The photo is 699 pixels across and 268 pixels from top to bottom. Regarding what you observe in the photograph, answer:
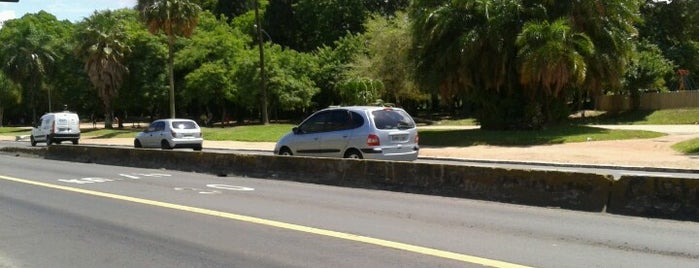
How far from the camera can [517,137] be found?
30359 millimetres

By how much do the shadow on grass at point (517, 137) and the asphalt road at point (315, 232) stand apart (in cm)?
1774

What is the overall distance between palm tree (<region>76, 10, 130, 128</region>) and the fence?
39722 mm

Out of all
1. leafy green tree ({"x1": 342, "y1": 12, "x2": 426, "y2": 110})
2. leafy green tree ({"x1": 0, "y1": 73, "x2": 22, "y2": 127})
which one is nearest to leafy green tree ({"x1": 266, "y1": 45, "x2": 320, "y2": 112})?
leafy green tree ({"x1": 342, "y1": 12, "x2": 426, "y2": 110})

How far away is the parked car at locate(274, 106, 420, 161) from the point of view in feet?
53.9

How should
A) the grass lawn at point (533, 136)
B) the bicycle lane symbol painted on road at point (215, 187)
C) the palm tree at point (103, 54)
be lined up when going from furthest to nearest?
the palm tree at point (103, 54), the grass lawn at point (533, 136), the bicycle lane symbol painted on road at point (215, 187)

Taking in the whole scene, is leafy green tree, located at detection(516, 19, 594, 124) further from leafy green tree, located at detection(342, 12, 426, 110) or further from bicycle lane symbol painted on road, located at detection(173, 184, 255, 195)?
bicycle lane symbol painted on road, located at detection(173, 184, 255, 195)

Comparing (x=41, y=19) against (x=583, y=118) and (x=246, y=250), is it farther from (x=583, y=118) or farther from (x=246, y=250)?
(x=246, y=250)

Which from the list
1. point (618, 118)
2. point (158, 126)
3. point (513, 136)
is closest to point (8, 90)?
point (158, 126)

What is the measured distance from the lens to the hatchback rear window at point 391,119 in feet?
54.5

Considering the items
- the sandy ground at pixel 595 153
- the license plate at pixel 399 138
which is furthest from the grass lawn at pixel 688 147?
the license plate at pixel 399 138

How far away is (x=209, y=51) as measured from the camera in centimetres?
5825

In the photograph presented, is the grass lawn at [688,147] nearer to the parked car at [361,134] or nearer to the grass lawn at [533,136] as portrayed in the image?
the grass lawn at [533,136]

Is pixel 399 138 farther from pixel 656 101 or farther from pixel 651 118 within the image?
pixel 656 101

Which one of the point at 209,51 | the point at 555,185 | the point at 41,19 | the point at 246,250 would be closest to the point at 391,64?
the point at 209,51
